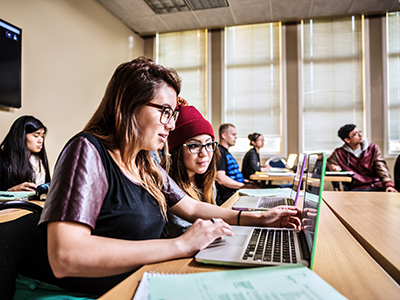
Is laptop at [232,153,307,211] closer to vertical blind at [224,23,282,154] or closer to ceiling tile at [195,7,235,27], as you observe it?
vertical blind at [224,23,282,154]

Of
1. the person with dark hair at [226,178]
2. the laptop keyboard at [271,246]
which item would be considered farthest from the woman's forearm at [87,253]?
the person with dark hair at [226,178]

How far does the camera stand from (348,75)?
210 inches

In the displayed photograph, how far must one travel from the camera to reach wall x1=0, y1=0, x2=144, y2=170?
11.6 ft

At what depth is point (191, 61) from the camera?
597 centimetres

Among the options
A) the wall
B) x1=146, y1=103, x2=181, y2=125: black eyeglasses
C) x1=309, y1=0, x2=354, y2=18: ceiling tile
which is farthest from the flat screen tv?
x1=309, y1=0, x2=354, y2=18: ceiling tile

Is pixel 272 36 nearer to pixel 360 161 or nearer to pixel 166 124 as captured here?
pixel 360 161

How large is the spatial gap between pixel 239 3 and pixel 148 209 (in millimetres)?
4703

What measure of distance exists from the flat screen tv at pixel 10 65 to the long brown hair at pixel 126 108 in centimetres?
289

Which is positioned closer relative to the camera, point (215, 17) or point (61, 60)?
point (61, 60)

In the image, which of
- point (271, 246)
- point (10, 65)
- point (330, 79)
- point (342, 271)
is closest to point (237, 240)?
point (271, 246)

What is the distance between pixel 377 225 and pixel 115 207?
919mm

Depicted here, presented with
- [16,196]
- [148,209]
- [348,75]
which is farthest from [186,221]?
[348,75]

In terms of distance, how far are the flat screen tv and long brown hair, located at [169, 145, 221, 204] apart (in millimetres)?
2586

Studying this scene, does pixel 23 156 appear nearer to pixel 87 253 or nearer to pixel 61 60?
pixel 61 60
